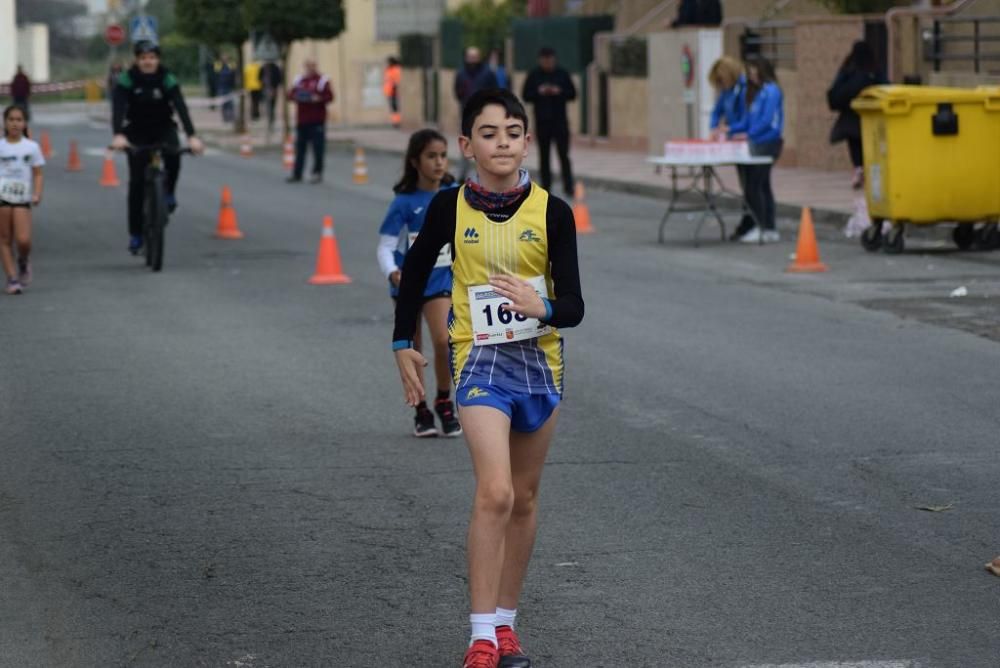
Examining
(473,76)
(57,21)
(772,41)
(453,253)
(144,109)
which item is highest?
(57,21)

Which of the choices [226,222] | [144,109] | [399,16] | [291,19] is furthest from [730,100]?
[399,16]

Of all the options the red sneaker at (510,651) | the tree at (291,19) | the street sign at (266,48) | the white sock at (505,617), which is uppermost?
the tree at (291,19)

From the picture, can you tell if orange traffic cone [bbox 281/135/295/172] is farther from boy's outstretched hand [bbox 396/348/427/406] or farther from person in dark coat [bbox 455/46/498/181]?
boy's outstretched hand [bbox 396/348/427/406]

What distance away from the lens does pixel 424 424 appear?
926 cm

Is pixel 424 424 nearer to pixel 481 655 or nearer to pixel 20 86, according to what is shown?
pixel 481 655

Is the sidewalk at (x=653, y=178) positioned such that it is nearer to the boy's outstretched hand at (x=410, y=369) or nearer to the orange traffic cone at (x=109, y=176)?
the orange traffic cone at (x=109, y=176)

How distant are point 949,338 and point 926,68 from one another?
46.5ft

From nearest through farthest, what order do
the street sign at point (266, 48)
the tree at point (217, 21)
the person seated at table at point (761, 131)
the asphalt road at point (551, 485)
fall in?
the asphalt road at point (551, 485)
the person seated at table at point (761, 131)
the street sign at point (266, 48)
the tree at point (217, 21)

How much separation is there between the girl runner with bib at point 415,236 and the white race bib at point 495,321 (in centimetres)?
345

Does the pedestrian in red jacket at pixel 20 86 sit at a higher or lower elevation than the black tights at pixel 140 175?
higher


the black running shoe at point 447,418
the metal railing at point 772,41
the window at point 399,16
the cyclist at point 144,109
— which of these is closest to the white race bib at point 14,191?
the cyclist at point 144,109

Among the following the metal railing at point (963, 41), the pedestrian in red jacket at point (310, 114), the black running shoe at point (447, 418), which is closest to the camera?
the black running shoe at point (447, 418)

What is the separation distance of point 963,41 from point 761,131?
6.52 m

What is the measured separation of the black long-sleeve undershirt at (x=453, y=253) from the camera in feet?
17.6
